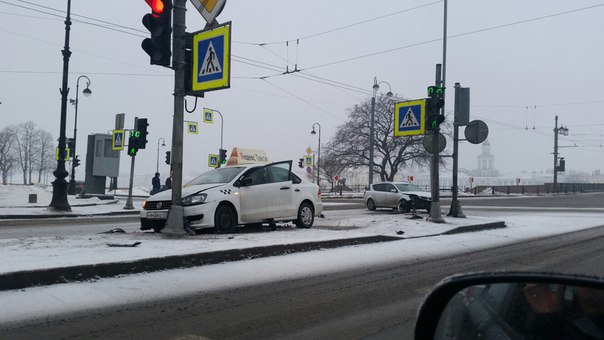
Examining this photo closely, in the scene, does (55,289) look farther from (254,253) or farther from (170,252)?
(254,253)

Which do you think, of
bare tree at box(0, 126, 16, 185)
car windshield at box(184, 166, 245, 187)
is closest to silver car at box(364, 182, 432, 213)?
car windshield at box(184, 166, 245, 187)

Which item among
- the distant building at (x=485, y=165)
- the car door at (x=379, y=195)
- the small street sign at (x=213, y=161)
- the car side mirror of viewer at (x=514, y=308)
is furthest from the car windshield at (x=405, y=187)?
the distant building at (x=485, y=165)

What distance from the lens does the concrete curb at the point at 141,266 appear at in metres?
5.58

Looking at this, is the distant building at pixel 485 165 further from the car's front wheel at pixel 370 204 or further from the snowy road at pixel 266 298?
the snowy road at pixel 266 298

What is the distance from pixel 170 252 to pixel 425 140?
9948 millimetres

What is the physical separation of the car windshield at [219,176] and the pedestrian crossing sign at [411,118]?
5881 mm

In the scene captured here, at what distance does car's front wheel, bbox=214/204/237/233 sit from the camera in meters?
10.1

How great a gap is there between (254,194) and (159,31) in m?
3.91

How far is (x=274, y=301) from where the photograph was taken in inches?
225

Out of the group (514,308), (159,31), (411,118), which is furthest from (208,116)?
(514,308)

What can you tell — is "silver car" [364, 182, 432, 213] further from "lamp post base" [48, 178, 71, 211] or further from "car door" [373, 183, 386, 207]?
"lamp post base" [48, 178, 71, 211]

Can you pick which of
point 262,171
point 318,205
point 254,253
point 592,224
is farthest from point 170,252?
point 592,224

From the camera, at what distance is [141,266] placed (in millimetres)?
6684

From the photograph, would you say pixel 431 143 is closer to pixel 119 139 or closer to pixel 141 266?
pixel 141 266
